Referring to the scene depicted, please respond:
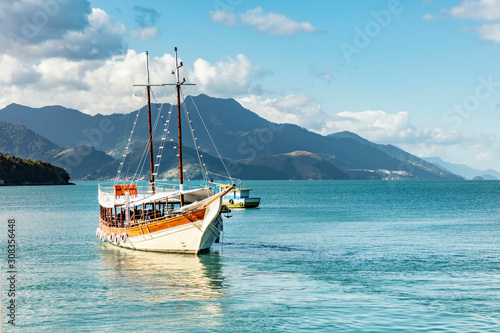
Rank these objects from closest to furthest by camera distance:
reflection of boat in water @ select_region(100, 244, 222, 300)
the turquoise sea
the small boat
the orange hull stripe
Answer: the turquoise sea, reflection of boat in water @ select_region(100, 244, 222, 300), the orange hull stripe, the small boat

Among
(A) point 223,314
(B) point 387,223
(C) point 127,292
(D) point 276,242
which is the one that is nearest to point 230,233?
(D) point 276,242

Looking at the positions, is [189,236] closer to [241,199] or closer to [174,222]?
[174,222]

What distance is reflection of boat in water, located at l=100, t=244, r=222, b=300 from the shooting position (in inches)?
1137

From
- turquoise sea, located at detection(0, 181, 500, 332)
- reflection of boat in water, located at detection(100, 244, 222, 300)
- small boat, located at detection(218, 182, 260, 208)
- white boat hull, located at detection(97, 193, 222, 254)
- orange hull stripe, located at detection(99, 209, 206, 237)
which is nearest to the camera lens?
turquoise sea, located at detection(0, 181, 500, 332)

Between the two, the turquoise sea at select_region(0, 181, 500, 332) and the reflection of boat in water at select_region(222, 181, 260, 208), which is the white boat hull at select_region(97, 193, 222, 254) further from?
the reflection of boat in water at select_region(222, 181, 260, 208)

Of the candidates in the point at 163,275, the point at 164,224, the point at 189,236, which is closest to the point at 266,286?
the point at 163,275

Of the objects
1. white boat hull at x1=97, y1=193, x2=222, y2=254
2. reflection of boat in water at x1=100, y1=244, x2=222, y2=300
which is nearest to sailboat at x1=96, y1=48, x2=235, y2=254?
white boat hull at x1=97, y1=193, x2=222, y2=254

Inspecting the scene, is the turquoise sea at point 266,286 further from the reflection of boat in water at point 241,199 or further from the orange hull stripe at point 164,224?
the reflection of boat in water at point 241,199

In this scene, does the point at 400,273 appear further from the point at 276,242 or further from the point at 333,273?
the point at 276,242

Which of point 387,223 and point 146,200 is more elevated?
point 146,200

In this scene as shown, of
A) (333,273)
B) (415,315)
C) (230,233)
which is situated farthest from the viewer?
(230,233)

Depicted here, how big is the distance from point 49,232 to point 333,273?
42.8 metres

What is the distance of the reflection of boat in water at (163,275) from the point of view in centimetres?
2888

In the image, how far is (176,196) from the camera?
44531 millimetres
